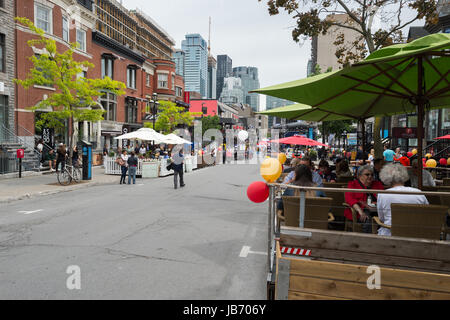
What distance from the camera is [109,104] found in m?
33.0

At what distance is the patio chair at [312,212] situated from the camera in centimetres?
418

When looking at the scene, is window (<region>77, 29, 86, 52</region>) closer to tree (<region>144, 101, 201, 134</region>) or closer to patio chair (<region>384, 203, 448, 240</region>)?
tree (<region>144, 101, 201, 134</region>)

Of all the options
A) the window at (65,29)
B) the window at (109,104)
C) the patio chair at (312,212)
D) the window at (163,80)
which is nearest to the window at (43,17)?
the window at (65,29)

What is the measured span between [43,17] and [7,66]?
488 cm

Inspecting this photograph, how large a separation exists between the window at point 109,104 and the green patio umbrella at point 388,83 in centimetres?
2758

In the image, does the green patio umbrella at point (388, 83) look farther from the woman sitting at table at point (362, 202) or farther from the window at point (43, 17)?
the window at point (43, 17)

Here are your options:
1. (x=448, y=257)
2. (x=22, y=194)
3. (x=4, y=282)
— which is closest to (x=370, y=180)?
(x=448, y=257)

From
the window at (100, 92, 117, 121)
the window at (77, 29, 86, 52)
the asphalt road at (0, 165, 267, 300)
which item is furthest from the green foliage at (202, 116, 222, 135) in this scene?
the asphalt road at (0, 165, 267, 300)

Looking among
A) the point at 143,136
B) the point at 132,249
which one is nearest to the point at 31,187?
the point at 143,136

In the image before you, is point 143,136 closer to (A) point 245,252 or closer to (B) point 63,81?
(B) point 63,81

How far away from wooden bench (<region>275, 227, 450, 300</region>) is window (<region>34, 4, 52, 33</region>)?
2429cm

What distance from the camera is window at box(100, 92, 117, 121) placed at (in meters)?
32.0
